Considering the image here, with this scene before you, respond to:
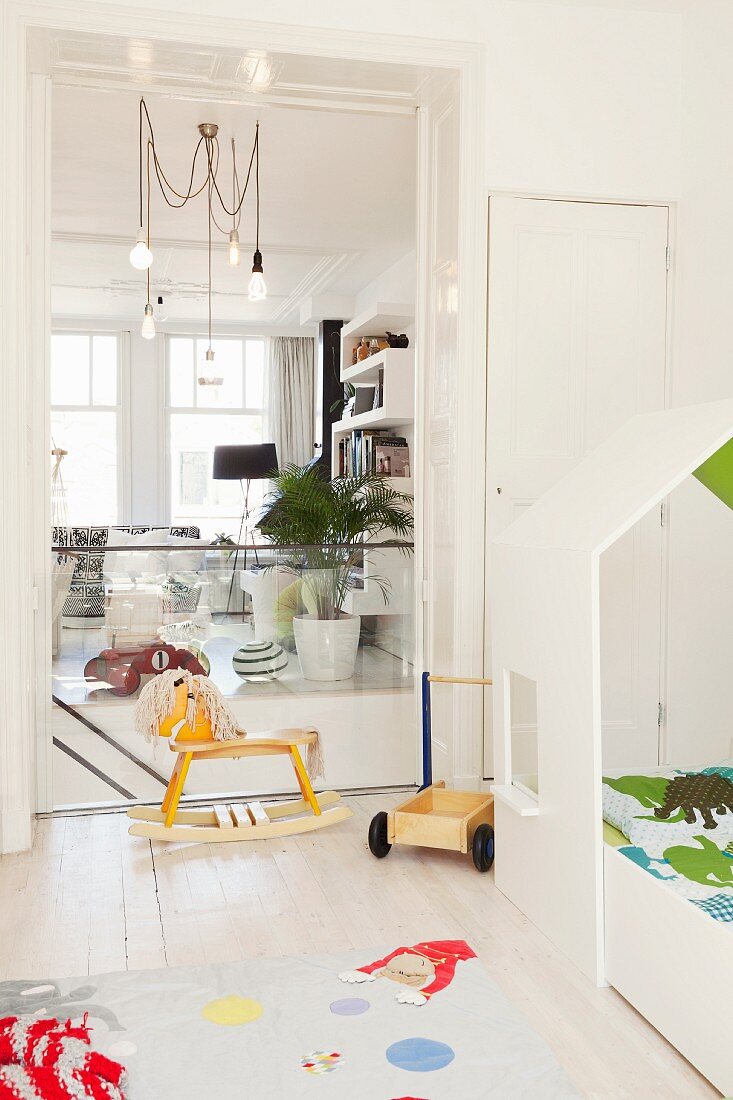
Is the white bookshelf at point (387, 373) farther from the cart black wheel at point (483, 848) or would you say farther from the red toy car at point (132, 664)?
the cart black wheel at point (483, 848)

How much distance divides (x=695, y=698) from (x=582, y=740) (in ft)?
5.45

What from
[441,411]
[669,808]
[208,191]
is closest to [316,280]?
[208,191]

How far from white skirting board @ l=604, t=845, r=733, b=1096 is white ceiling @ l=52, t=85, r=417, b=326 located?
273cm

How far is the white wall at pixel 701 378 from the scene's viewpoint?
3344 mm

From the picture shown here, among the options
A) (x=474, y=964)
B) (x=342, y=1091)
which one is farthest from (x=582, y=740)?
(x=342, y=1091)

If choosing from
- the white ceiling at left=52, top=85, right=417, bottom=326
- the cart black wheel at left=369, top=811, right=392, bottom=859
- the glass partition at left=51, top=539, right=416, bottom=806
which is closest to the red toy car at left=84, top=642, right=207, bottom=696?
the glass partition at left=51, top=539, right=416, bottom=806

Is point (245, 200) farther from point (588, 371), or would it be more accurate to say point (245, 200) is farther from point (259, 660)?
point (259, 660)

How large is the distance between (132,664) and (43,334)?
1.22m

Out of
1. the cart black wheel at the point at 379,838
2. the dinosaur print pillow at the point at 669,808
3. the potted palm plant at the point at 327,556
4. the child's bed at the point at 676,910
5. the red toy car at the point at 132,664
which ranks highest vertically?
the potted palm plant at the point at 327,556

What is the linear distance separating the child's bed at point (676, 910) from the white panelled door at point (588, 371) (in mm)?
1217

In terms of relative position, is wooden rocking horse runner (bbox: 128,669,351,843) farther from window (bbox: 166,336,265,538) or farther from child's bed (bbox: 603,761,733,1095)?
window (bbox: 166,336,265,538)

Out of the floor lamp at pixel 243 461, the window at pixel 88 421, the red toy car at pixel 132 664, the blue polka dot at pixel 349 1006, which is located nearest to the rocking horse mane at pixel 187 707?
the red toy car at pixel 132 664

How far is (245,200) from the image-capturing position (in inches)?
235

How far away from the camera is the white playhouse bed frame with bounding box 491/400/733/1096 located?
179 cm
